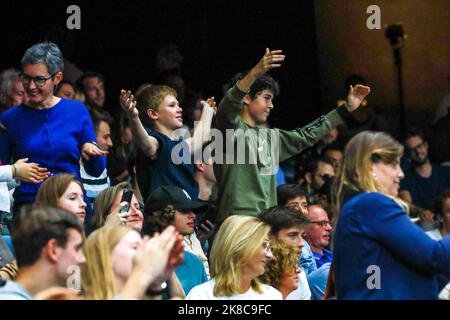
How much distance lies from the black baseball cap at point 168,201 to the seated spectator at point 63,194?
0.38 m

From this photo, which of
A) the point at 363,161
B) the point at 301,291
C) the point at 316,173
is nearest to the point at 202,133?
the point at 301,291

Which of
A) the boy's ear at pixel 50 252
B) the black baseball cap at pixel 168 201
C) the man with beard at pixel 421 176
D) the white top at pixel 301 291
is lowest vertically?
the man with beard at pixel 421 176

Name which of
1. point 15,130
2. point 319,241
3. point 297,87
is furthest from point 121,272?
point 297,87

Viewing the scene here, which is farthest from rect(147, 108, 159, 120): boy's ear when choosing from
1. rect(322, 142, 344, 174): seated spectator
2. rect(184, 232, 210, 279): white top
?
rect(322, 142, 344, 174): seated spectator

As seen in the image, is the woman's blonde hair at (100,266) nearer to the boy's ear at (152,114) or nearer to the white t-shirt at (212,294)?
the white t-shirt at (212,294)

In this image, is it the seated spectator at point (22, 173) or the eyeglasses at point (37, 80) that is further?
the eyeglasses at point (37, 80)

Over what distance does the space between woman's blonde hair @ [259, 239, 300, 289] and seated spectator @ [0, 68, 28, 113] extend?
317 centimetres

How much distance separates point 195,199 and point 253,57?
146 inches

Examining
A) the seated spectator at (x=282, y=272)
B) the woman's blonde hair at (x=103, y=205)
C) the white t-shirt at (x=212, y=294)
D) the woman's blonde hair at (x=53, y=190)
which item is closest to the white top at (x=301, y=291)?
the seated spectator at (x=282, y=272)

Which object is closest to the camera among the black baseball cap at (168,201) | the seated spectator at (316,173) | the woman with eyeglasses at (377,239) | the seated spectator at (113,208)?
the woman with eyeglasses at (377,239)

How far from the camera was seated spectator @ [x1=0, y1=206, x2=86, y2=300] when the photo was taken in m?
4.92

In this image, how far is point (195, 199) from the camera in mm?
7727

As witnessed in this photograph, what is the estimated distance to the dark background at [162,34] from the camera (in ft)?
34.9

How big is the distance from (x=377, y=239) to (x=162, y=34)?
6.09 metres
